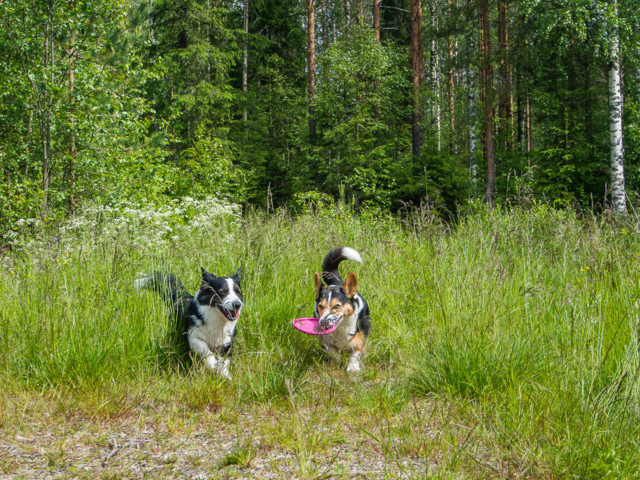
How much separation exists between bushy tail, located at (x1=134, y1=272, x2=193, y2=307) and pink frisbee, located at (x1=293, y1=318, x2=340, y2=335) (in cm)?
108

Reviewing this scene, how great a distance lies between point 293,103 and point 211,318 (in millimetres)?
21045

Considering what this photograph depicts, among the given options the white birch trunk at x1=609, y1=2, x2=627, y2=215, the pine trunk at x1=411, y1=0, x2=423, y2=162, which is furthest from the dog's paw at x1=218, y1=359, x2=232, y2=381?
the pine trunk at x1=411, y1=0, x2=423, y2=162

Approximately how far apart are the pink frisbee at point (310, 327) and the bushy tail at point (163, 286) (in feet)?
3.54

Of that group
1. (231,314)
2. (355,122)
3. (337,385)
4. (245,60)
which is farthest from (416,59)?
(337,385)

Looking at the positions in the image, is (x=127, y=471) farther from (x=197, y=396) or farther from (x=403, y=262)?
(x=403, y=262)

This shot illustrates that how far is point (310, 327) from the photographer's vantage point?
3547 mm

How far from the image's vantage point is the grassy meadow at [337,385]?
2.25 meters

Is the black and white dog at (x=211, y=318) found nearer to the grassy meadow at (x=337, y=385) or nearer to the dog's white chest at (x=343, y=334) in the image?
the grassy meadow at (x=337, y=385)

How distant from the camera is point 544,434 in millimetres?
2211

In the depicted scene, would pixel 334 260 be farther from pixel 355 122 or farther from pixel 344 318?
pixel 355 122

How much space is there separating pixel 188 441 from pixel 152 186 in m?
10.0

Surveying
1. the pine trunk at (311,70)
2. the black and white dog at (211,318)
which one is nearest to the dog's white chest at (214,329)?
the black and white dog at (211,318)

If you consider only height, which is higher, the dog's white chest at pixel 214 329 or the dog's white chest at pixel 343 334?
the dog's white chest at pixel 214 329

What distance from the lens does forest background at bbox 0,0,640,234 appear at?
921 centimetres
